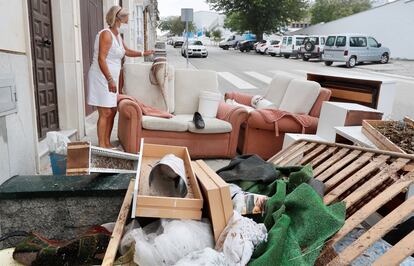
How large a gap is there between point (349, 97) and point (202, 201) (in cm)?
352

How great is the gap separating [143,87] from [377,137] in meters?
3.01

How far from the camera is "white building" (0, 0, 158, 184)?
2221 mm

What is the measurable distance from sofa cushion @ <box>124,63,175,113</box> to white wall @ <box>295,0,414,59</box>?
69.6 feet

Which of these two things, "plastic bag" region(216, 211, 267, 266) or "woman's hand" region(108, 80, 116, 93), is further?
"woman's hand" region(108, 80, 116, 93)

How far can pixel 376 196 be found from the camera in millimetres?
1943

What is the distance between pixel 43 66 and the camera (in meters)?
4.07

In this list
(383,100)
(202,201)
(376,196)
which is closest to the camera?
(202,201)

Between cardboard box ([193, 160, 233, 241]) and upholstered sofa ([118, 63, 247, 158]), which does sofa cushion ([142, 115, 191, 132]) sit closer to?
upholstered sofa ([118, 63, 247, 158])

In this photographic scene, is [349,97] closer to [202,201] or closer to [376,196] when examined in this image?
[376,196]

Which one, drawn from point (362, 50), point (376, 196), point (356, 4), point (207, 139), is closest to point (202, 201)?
point (376, 196)

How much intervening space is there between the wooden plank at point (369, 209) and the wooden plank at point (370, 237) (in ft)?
0.23

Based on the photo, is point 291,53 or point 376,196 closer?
point 376,196

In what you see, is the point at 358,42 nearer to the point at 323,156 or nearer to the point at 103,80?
the point at 103,80

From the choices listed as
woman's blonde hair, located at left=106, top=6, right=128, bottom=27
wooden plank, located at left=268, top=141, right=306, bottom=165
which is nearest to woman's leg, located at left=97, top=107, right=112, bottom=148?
woman's blonde hair, located at left=106, top=6, right=128, bottom=27
